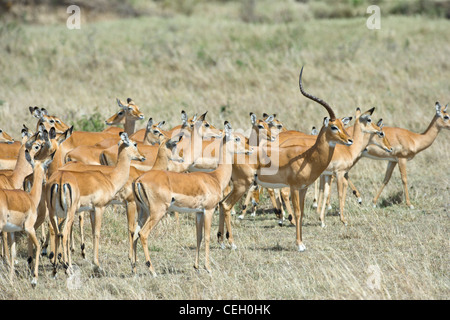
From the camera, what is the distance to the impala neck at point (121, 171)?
27.7 feet

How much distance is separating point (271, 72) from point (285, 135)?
8.99 metres

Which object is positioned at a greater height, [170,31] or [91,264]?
[170,31]

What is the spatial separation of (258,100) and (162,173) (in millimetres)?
10570

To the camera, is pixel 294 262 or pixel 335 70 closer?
pixel 294 262

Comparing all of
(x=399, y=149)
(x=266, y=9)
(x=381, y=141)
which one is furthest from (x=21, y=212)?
(x=266, y=9)

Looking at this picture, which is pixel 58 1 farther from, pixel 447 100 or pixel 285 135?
pixel 285 135

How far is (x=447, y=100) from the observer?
1800 cm

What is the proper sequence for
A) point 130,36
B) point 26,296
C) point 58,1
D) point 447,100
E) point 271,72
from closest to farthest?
point 26,296 < point 447,100 < point 271,72 < point 130,36 < point 58,1

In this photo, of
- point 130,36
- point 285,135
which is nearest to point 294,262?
point 285,135

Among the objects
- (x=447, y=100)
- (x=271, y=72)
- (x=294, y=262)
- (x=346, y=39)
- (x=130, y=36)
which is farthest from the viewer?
(x=130, y=36)

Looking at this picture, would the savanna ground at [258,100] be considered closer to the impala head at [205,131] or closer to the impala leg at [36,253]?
the impala leg at [36,253]

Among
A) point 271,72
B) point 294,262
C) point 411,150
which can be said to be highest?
point 271,72

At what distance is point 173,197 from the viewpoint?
7820mm

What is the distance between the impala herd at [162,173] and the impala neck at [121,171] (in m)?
0.01
